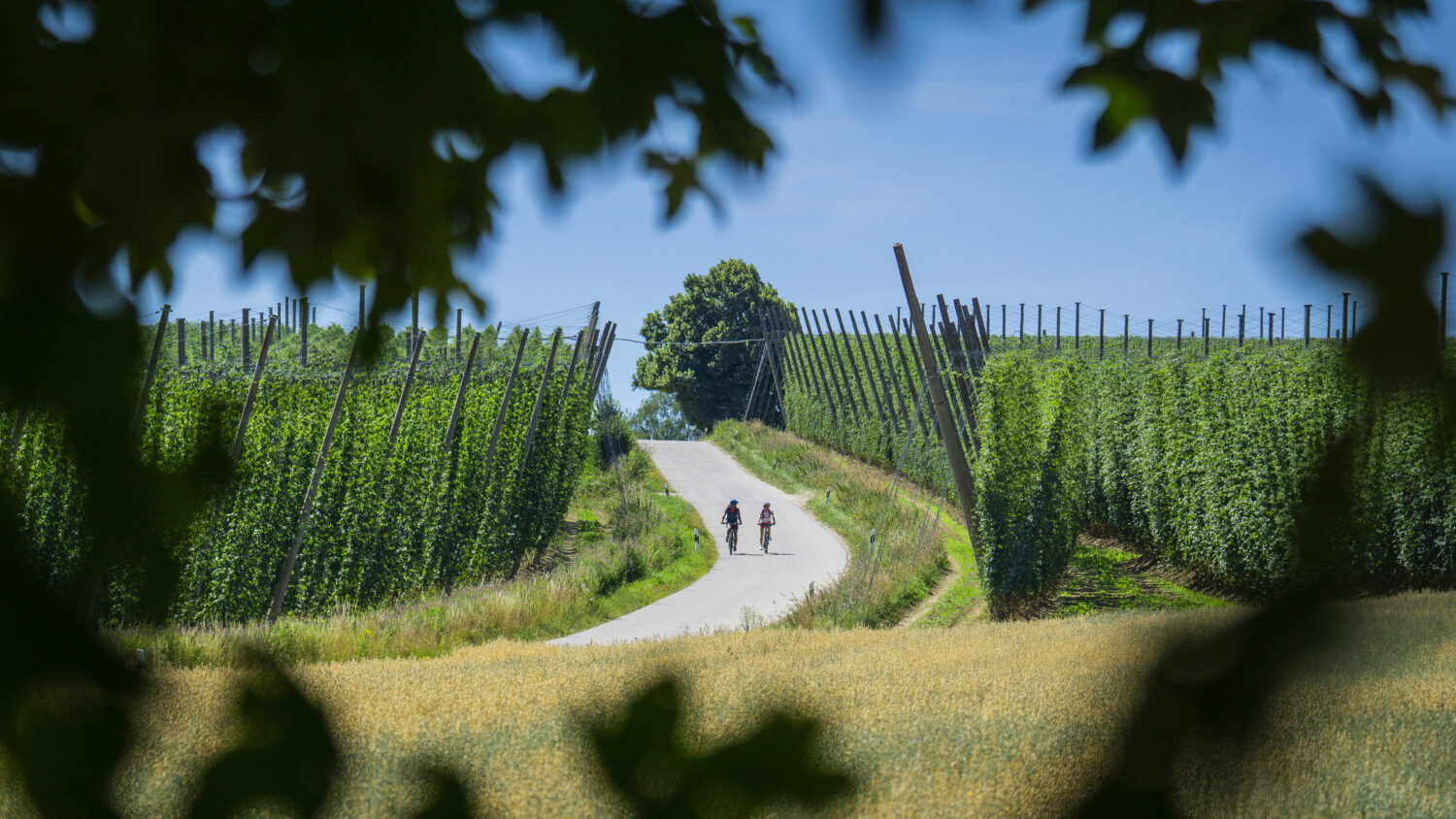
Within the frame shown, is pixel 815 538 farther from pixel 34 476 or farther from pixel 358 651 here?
pixel 34 476

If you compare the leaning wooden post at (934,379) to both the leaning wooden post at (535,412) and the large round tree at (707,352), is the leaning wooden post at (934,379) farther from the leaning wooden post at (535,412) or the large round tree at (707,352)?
the leaning wooden post at (535,412)

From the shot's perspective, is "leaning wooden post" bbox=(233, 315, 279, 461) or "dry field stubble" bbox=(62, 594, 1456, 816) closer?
"dry field stubble" bbox=(62, 594, 1456, 816)

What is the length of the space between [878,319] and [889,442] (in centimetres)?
412

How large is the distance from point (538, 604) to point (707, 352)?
24.2 metres

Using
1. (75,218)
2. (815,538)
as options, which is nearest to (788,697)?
(75,218)

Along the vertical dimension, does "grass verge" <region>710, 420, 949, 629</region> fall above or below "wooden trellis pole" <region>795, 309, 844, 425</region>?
below

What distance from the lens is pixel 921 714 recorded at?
4539 mm

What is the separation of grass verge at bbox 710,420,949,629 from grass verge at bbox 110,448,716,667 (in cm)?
301

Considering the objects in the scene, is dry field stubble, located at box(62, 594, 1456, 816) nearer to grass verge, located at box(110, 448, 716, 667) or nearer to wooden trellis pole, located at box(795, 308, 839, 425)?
grass verge, located at box(110, 448, 716, 667)

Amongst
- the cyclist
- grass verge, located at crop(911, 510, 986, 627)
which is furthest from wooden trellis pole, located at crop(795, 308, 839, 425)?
grass verge, located at crop(911, 510, 986, 627)

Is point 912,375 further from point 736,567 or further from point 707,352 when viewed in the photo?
point 736,567

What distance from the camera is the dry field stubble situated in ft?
1.78

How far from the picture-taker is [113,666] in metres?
0.56

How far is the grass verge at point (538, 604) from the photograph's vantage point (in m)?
7.20
